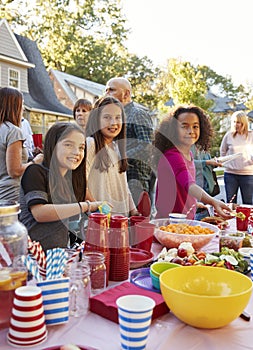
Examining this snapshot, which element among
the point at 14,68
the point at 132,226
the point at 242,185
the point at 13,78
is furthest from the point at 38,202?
the point at 14,68

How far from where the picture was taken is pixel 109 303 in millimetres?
986

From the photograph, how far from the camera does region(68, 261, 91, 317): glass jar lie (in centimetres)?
100

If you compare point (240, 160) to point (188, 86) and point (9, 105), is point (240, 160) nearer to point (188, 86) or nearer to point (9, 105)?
point (9, 105)

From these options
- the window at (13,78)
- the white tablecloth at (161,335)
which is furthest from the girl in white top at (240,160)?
the window at (13,78)

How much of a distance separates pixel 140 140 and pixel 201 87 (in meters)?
12.8

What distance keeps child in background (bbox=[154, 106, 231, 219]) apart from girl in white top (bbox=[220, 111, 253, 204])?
211 centimetres

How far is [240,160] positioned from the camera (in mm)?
4320

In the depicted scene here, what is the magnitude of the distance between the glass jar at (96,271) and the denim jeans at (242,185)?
351 centimetres

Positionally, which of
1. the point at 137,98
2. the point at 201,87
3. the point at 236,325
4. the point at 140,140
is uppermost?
the point at 137,98

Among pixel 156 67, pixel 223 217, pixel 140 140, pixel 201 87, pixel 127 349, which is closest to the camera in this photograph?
pixel 127 349

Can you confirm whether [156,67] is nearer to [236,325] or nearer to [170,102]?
[170,102]

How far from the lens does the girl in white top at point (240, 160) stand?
171 inches

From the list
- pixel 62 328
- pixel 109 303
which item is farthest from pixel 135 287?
pixel 62 328

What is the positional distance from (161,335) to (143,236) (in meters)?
0.65
